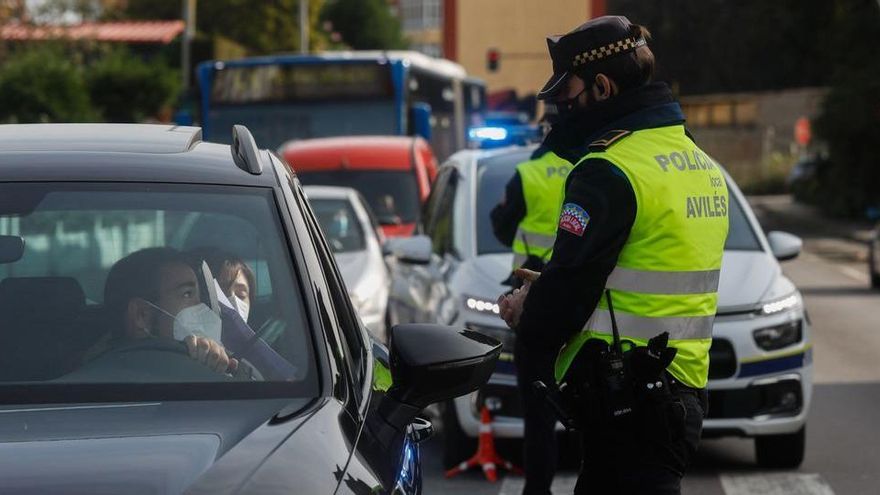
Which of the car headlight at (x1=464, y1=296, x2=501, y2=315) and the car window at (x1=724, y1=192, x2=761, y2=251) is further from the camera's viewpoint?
the car window at (x1=724, y1=192, x2=761, y2=251)

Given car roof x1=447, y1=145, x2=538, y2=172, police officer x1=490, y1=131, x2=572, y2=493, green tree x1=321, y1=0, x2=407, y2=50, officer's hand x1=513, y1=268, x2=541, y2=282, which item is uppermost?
officer's hand x1=513, y1=268, x2=541, y2=282

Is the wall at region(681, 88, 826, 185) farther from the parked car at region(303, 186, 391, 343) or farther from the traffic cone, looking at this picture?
the traffic cone

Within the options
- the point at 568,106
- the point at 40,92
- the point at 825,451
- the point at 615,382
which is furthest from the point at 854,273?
the point at 615,382

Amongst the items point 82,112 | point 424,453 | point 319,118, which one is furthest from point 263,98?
point 82,112

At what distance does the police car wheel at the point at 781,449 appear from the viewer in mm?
9086

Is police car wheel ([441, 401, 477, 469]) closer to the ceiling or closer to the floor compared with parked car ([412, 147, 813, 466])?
closer to the floor

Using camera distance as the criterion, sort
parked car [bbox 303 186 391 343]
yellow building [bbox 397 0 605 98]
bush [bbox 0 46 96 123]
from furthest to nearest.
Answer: bush [bbox 0 46 96 123] < yellow building [bbox 397 0 605 98] < parked car [bbox 303 186 391 343]

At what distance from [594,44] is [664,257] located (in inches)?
23.0

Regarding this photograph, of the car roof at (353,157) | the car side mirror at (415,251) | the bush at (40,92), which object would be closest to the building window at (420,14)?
the bush at (40,92)

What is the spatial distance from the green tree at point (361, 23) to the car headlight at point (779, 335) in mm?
115305

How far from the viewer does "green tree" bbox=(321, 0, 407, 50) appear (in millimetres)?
124688

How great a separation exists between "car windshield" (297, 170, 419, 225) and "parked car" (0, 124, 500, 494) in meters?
13.1

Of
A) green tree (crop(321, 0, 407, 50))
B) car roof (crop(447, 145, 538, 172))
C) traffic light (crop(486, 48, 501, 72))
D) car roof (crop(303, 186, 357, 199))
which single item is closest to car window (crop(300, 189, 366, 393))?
car roof (crop(447, 145, 538, 172))

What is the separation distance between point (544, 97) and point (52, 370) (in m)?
1.64
